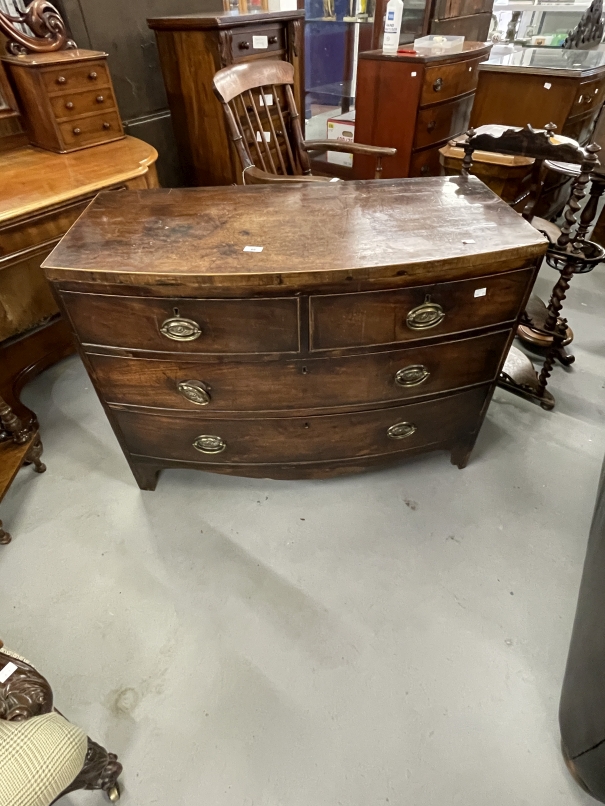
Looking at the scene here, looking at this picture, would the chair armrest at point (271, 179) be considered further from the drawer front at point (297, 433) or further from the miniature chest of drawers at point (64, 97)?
the drawer front at point (297, 433)

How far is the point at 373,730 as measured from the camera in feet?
3.80

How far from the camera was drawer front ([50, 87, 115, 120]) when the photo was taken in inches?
67.7

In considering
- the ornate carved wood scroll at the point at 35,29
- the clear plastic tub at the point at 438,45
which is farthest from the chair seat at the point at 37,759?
the clear plastic tub at the point at 438,45

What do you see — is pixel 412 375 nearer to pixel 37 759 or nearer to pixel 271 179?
pixel 271 179

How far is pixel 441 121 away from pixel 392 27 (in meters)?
0.58

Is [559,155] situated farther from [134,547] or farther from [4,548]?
[4,548]

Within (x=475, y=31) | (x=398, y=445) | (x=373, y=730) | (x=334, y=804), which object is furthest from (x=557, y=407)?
(x=475, y=31)

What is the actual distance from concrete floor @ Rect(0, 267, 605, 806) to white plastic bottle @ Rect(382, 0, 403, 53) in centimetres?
221

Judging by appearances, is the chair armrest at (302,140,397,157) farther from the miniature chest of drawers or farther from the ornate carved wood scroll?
the ornate carved wood scroll

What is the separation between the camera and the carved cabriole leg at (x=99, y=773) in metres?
0.89

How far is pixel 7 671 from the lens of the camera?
75 centimetres

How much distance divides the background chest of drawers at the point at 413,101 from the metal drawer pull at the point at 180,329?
230 centimetres

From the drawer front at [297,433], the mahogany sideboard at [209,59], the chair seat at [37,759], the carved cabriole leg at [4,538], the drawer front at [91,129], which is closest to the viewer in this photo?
the chair seat at [37,759]

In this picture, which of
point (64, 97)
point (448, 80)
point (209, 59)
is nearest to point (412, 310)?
point (64, 97)
